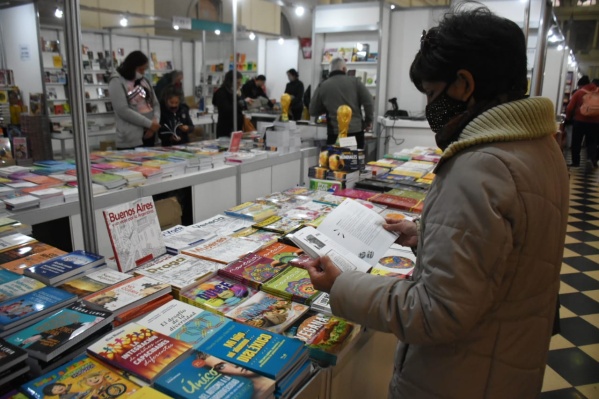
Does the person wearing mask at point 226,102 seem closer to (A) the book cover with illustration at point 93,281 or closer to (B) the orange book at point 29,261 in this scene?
(B) the orange book at point 29,261

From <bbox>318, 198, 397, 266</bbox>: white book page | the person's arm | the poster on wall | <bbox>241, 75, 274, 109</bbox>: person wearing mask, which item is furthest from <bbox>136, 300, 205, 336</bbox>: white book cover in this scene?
the poster on wall

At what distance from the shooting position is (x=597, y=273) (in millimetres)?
4223

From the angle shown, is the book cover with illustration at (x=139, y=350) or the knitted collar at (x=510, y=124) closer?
the knitted collar at (x=510, y=124)

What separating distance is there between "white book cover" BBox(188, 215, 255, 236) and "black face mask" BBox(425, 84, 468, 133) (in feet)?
4.65

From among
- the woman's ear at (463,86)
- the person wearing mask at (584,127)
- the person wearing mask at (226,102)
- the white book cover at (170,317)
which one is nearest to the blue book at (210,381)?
the white book cover at (170,317)

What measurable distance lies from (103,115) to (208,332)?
909 cm

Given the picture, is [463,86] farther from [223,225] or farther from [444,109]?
[223,225]

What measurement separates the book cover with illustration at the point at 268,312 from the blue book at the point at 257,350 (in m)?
0.09

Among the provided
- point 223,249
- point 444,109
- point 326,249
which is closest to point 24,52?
point 223,249

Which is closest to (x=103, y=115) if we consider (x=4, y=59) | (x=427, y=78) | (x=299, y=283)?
(x=4, y=59)

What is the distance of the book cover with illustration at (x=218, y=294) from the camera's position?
61.2 inches

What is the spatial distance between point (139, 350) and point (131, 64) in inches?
138

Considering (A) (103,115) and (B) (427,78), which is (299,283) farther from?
(A) (103,115)

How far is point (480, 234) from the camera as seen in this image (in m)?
0.88
